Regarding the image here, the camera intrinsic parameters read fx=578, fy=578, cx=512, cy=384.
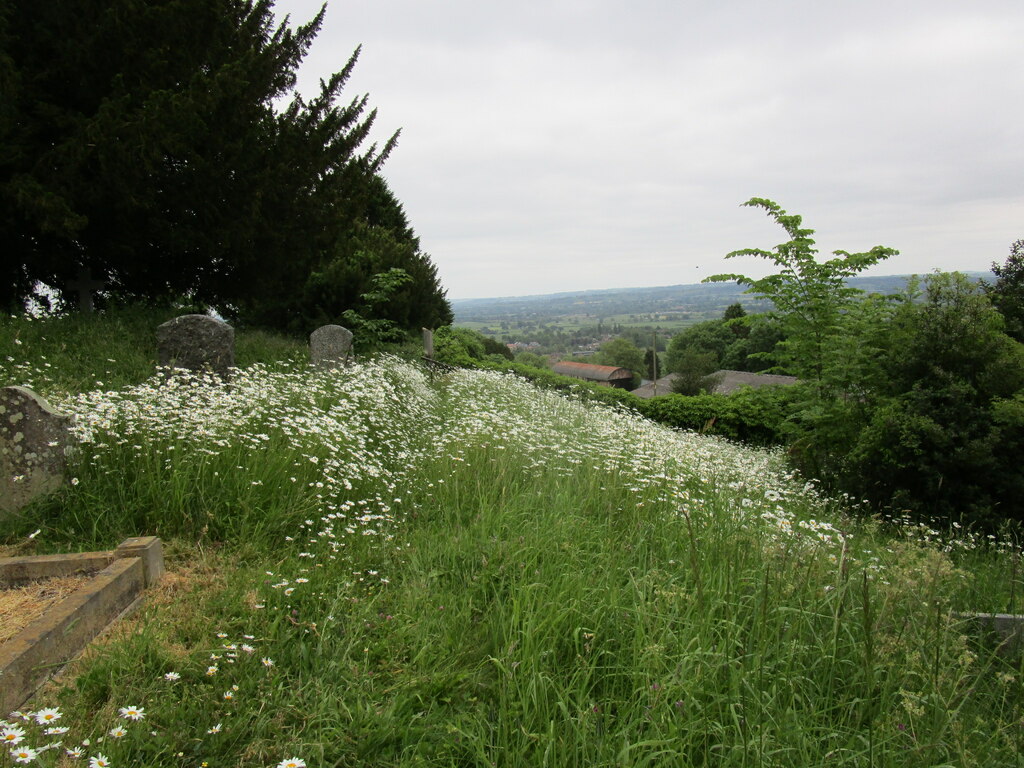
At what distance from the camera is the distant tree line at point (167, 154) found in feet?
25.8

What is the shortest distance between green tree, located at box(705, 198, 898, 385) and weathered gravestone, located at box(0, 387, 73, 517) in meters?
10.7

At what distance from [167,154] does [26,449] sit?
720cm

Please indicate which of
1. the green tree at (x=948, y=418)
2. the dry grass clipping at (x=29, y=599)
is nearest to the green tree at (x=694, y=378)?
the green tree at (x=948, y=418)

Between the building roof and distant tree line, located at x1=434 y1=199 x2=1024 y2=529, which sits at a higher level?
distant tree line, located at x1=434 y1=199 x2=1024 y2=529

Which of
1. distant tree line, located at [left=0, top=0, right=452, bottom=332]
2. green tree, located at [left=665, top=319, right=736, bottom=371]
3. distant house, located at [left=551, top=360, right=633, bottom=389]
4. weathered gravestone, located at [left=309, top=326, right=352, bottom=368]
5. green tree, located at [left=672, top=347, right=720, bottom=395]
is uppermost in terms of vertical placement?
distant tree line, located at [left=0, top=0, right=452, bottom=332]

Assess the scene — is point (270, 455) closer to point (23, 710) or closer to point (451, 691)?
→ point (23, 710)

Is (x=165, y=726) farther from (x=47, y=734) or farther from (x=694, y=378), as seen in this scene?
(x=694, y=378)

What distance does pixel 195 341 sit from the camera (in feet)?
24.7

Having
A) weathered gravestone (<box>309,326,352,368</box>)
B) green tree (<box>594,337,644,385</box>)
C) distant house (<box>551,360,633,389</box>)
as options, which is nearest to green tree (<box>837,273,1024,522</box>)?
weathered gravestone (<box>309,326,352,368</box>)

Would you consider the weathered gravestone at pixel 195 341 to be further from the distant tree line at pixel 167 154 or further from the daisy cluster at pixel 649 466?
the daisy cluster at pixel 649 466

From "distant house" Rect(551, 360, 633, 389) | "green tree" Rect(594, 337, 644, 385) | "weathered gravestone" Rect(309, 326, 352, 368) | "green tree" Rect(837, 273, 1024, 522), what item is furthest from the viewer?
"green tree" Rect(594, 337, 644, 385)

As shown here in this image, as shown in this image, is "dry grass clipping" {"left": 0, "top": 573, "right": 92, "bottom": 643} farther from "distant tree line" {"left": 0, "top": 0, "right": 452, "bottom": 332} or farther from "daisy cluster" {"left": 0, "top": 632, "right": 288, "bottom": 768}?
"distant tree line" {"left": 0, "top": 0, "right": 452, "bottom": 332}

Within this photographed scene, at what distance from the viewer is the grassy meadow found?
80.7 inches

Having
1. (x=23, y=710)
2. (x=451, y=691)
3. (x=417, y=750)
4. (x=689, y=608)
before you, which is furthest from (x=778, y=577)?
(x=23, y=710)
